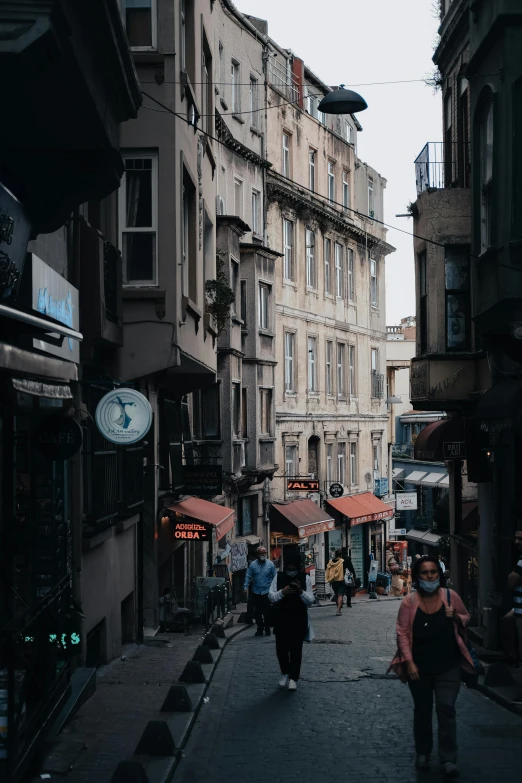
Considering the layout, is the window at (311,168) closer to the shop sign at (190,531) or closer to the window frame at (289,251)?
the window frame at (289,251)

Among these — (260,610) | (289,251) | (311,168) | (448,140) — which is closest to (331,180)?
(311,168)

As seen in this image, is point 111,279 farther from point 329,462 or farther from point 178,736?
point 329,462

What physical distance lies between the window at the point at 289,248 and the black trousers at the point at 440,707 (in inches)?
1410

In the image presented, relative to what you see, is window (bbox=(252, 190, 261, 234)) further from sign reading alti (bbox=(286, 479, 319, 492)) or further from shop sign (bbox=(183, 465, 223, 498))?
shop sign (bbox=(183, 465, 223, 498))

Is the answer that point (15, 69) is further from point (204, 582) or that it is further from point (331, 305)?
point (331, 305)

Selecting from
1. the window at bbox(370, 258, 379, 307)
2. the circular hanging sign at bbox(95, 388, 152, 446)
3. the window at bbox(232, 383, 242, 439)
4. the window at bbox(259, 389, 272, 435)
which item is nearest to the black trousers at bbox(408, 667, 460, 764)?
the circular hanging sign at bbox(95, 388, 152, 446)

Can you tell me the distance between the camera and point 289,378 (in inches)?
1777

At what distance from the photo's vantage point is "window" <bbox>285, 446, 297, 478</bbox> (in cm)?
4481

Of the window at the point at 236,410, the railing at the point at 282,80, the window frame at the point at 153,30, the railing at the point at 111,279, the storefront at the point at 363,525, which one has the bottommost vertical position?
the storefront at the point at 363,525

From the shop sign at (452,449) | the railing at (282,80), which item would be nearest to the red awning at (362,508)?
the railing at (282,80)

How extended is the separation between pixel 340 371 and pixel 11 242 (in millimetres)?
42597

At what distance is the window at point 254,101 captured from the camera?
41.4m

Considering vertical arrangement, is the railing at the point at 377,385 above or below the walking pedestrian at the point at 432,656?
above

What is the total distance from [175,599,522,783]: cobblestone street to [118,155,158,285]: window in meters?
5.98
